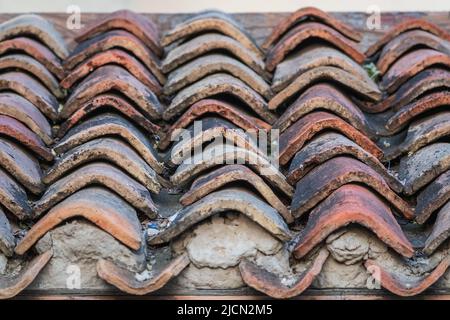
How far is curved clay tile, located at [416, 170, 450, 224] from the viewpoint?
12.4 feet

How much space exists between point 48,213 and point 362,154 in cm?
115

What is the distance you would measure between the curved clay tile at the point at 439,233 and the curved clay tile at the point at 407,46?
4.34 feet

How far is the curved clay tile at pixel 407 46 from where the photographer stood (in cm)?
493

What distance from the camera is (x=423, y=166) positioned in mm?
4047

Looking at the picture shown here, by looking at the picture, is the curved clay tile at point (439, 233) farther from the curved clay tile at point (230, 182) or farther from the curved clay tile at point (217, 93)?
the curved clay tile at point (217, 93)

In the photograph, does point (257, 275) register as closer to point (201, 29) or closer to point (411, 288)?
point (411, 288)

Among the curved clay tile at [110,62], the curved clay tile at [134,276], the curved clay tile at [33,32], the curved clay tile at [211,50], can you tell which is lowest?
the curved clay tile at [134,276]

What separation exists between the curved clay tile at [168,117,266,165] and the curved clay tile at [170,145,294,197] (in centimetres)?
4

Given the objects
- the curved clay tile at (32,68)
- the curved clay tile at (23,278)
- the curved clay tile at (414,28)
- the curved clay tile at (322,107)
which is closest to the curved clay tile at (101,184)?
the curved clay tile at (23,278)

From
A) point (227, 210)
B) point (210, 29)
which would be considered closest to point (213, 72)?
point (210, 29)

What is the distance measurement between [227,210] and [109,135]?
2.34 feet

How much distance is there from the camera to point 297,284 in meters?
3.50

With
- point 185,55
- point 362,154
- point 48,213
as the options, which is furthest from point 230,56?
point 48,213

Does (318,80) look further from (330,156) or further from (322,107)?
(330,156)
